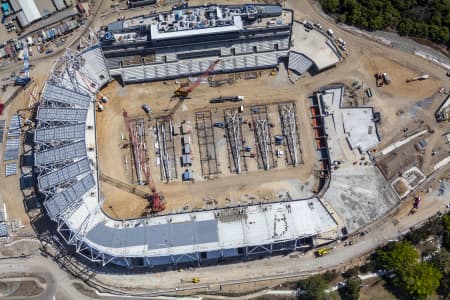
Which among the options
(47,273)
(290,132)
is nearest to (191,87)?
(290,132)

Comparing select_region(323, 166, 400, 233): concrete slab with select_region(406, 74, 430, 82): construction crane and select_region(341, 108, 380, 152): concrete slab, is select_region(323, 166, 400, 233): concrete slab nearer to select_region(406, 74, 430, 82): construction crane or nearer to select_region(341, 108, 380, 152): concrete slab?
select_region(341, 108, 380, 152): concrete slab

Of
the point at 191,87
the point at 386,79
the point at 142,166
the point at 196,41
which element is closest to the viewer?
the point at 196,41

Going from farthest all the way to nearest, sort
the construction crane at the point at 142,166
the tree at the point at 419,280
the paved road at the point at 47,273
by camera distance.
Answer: the construction crane at the point at 142,166 < the paved road at the point at 47,273 < the tree at the point at 419,280

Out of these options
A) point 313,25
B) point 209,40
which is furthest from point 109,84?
point 313,25

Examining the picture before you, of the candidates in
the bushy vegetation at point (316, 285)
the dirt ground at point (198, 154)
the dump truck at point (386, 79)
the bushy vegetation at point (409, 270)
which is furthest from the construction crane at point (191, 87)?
the bushy vegetation at point (409, 270)

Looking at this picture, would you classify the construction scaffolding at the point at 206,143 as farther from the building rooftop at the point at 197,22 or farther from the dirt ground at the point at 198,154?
the building rooftop at the point at 197,22

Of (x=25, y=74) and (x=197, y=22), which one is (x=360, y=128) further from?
(x=25, y=74)

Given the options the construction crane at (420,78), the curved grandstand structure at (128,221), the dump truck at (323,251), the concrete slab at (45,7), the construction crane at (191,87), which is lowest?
the dump truck at (323,251)
